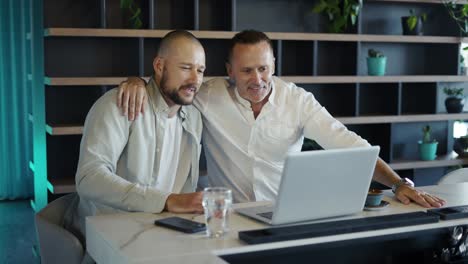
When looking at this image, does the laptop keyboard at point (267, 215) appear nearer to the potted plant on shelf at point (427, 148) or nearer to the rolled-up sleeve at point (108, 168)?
the rolled-up sleeve at point (108, 168)

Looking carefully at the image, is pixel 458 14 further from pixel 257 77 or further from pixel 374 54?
pixel 257 77

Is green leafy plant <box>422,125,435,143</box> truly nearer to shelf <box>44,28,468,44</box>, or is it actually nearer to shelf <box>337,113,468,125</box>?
shelf <box>337,113,468,125</box>

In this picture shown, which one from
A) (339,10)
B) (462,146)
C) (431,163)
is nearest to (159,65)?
(339,10)

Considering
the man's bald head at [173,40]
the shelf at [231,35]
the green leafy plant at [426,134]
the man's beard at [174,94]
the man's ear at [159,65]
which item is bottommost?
the green leafy plant at [426,134]

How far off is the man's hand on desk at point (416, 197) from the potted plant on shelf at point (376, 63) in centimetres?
289

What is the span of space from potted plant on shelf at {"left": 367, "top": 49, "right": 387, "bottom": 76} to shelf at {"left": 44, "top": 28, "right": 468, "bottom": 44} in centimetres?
12

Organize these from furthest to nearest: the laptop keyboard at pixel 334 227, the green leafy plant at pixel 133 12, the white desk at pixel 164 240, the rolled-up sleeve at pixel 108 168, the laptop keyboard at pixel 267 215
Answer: the green leafy plant at pixel 133 12, the rolled-up sleeve at pixel 108 168, the laptop keyboard at pixel 267 215, the laptop keyboard at pixel 334 227, the white desk at pixel 164 240

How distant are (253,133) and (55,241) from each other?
3.42 ft

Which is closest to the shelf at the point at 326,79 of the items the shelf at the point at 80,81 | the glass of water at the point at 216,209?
the shelf at the point at 80,81

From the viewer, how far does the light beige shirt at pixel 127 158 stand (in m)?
2.55

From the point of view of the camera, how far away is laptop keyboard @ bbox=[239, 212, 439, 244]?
A: 2.08 m

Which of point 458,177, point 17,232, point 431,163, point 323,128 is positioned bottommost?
point 17,232

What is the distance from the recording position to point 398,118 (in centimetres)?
554

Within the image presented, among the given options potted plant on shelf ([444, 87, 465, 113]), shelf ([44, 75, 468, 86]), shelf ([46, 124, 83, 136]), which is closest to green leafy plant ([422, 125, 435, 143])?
potted plant on shelf ([444, 87, 465, 113])
